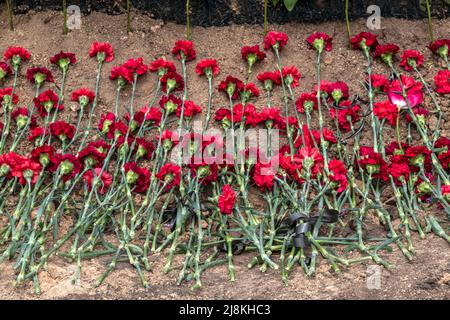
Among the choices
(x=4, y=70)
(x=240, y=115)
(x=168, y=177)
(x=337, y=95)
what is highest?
(x=4, y=70)

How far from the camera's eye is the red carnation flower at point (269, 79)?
10.8 ft

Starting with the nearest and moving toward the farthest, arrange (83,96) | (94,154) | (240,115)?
(94,154)
(240,115)
(83,96)

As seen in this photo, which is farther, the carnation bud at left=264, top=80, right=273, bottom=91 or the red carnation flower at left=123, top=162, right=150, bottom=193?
the carnation bud at left=264, top=80, right=273, bottom=91

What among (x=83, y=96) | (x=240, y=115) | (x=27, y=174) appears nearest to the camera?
(x=27, y=174)

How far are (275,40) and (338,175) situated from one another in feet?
2.73

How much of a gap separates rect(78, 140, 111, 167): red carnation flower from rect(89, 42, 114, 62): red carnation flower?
1.75ft

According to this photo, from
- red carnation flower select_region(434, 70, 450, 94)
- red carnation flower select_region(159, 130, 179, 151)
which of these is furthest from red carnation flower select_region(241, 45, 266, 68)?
red carnation flower select_region(434, 70, 450, 94)

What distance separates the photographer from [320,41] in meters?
3.39

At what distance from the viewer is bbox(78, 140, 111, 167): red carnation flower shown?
292 cm

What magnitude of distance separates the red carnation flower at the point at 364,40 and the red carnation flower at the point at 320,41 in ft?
0.36

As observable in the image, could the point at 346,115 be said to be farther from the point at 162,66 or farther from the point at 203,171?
the point at 162,66

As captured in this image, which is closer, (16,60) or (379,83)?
(379,83)

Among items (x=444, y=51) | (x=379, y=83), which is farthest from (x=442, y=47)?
(x=379, y=83)

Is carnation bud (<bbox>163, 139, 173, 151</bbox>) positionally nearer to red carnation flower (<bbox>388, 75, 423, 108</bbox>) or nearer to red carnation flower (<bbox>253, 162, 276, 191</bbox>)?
red carnation flower (<bbox>253, 162, 276, 191</bbox>)
